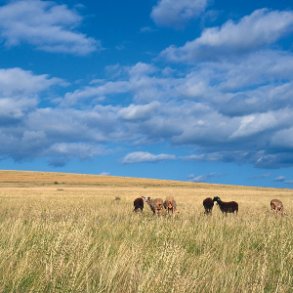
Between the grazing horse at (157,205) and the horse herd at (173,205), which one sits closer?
the grazing horse at (157,205)

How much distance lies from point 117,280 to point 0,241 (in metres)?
3.01

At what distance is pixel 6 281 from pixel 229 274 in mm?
2835

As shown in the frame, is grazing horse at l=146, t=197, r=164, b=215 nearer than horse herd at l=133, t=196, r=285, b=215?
Yes

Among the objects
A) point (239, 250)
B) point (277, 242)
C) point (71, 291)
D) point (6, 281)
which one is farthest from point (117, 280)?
point (277, 242)

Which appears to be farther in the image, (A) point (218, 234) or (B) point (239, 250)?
(A) point (218, 234)

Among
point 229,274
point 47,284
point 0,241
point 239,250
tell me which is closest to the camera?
point 47,284

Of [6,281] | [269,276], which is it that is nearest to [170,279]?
[6,281]

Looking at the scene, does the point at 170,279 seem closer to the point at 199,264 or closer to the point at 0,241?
the point at 199,264

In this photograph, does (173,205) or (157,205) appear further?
(157,205)

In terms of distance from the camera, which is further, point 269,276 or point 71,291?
point 269,276

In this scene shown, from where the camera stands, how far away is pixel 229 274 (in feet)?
20.5

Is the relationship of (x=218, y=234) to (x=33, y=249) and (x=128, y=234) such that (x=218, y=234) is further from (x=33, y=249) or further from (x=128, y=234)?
(x=33, y=249)

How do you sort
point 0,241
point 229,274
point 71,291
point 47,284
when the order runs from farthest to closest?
point 0,241 → point 229,274 → point 47,284 → point 71,291

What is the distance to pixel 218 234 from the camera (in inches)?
407
